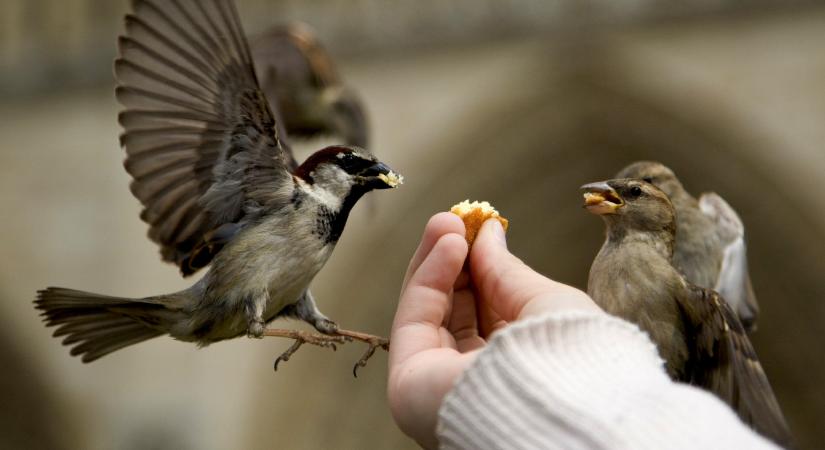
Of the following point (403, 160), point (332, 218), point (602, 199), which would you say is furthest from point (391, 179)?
point (403, 160)

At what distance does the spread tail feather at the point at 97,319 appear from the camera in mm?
2158

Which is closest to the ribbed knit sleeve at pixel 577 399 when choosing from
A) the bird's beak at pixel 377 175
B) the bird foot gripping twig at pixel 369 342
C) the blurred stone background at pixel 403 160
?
the bird foot gripping twig at pixel 369 342

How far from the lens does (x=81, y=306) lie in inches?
86.3

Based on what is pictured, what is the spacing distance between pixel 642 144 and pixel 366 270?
6.70 feet

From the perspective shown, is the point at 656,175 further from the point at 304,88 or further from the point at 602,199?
the point at 304,88

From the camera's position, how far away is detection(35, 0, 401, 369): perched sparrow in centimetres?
215

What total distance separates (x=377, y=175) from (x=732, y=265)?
3.87 ft

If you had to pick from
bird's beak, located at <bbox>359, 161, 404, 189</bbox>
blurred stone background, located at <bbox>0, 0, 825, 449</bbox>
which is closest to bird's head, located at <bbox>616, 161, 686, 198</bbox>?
bird's beak, located at <bbox>359, 161, 404, 189</bbox>

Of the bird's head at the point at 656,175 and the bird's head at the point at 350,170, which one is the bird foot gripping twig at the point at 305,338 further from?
the bird's head at the point at 656,175

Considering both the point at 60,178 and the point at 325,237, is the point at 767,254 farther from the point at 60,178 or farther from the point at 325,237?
the point at 325,237

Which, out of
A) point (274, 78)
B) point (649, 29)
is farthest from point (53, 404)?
point (274, 78)

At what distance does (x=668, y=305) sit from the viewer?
229 centimetres

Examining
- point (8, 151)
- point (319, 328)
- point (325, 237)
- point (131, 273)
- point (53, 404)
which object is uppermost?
point (325, 237)

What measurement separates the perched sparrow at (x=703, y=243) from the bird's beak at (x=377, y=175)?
0.93 m
